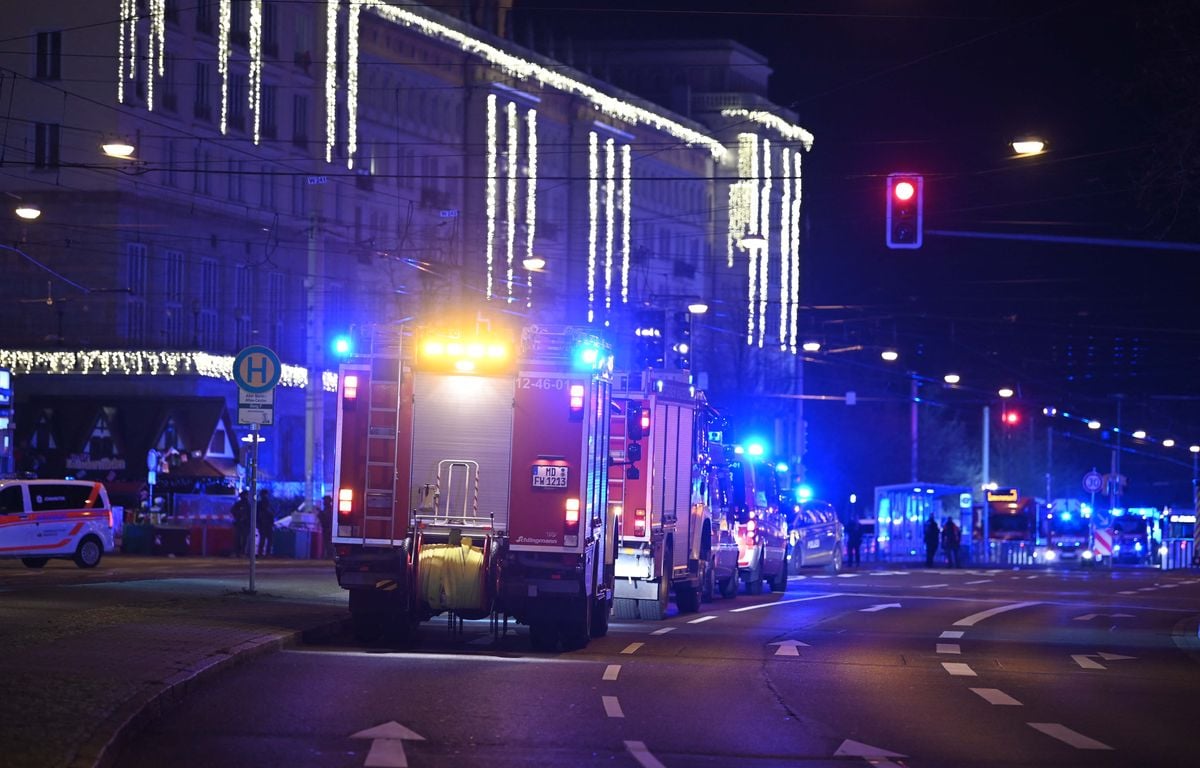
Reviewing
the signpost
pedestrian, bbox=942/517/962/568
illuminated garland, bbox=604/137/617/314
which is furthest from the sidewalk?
illuminated garland, bbox=604/137/617/314

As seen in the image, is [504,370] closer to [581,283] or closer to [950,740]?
[950,740]

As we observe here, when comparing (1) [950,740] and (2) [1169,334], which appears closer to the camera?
(1) [950,740]

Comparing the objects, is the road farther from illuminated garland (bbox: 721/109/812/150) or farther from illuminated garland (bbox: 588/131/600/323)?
illuminated garland (bbox: 721/109/812/150)

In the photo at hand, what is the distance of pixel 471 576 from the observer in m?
21.0

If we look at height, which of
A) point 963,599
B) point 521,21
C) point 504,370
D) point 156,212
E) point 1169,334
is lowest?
point 963,599

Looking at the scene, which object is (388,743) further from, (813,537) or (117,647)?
(813,537)

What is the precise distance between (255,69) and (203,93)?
3.75m

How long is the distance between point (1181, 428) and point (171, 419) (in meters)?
58.6

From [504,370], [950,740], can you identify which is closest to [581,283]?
[504,370]

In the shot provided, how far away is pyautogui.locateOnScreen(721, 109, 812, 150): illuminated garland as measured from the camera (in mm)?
130000

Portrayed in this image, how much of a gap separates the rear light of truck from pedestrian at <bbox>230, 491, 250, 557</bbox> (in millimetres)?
29208

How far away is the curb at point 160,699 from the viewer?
458 inches

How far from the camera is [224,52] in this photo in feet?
247

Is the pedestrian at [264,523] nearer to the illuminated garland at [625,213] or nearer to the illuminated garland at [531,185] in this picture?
the illuminated garland at [531,185]
